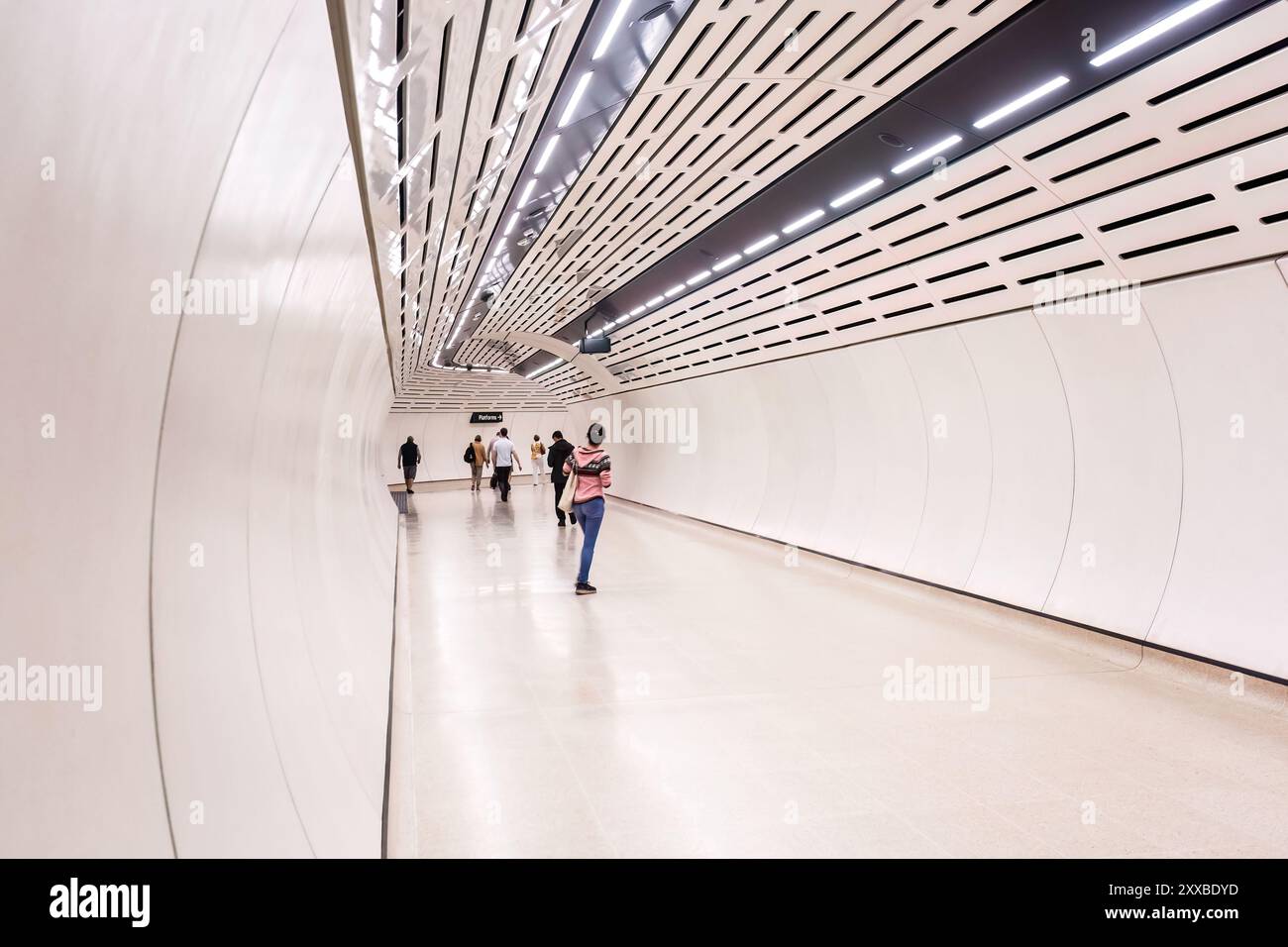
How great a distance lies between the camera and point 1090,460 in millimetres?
7754

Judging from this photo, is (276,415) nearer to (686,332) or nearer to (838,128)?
(838,128)

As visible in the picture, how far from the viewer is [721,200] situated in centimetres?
898

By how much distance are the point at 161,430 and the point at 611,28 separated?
429cm

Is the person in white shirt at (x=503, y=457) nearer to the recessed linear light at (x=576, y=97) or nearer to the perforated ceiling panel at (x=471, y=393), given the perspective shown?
the perforated ceiling panel at (x=471, y=393)

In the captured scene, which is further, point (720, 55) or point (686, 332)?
point (686, 332)

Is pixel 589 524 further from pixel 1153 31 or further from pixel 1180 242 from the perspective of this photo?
pixel 1153 31

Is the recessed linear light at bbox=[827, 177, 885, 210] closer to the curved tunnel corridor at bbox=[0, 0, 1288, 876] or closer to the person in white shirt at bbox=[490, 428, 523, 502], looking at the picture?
the curved tunnel corridor at bbox=[0, 0, 1288, 876]

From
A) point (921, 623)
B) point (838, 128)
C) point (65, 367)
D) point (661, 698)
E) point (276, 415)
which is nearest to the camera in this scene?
point (65, 367)

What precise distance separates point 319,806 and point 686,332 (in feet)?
43.2

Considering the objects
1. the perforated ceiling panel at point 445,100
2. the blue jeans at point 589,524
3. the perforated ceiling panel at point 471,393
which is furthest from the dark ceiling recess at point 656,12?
the perforated ceiling panel at point 471,393

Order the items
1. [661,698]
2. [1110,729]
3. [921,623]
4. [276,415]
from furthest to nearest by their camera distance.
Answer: [921,623] < [661,698] < [1110,729] < [276,415]

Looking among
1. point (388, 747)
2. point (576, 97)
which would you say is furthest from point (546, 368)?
point (388, 747)

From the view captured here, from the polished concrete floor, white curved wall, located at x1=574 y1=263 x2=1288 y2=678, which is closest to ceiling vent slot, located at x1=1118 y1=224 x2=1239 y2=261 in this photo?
white curved wall, located at x1=574 y1=263 x2=1288 y2=678
